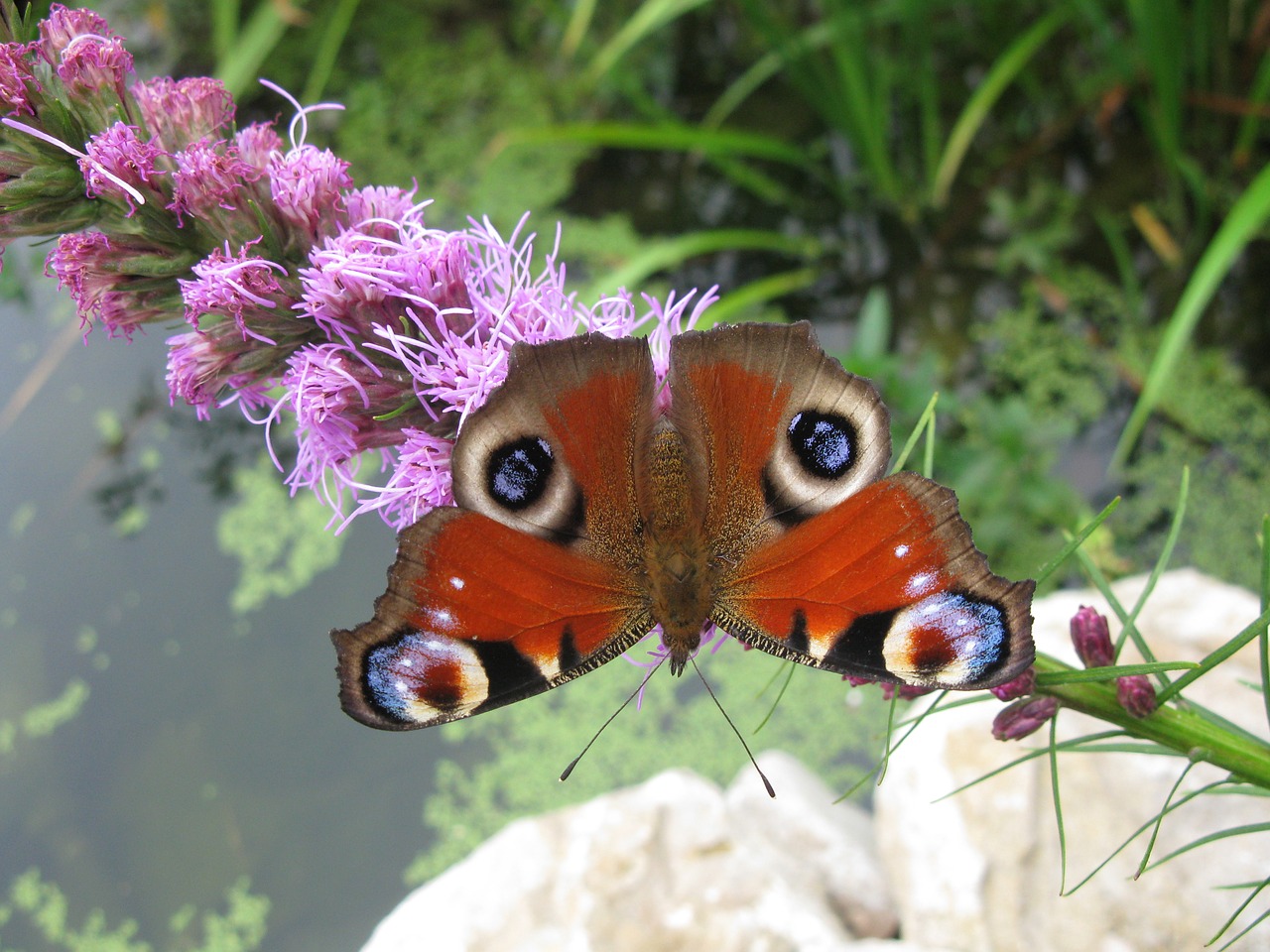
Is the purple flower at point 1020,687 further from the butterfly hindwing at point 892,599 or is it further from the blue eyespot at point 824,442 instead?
the blue eyespot at point 824,442

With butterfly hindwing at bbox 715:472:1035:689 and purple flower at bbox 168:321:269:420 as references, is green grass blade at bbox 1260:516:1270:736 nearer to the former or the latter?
butterfly hindwing at bbox 715:472:1035:689

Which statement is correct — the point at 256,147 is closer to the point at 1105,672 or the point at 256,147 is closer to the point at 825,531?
the point at 825,531

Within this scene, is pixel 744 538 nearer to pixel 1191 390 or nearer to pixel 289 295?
pixel 289 295

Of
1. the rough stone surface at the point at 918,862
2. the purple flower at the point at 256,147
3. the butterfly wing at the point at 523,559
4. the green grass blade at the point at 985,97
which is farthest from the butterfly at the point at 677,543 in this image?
the green grass blade at the point at 985,97

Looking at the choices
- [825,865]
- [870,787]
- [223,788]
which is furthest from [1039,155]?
[223,788]

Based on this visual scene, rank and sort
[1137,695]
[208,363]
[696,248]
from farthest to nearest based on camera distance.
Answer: [696,248]
[208,363]
[1137,695]

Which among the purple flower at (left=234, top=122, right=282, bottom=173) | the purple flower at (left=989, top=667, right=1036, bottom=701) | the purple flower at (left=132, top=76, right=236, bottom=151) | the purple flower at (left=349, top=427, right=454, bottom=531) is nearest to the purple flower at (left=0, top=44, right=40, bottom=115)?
the purple flower at (left=132, top=76, right=236, bottom=151)

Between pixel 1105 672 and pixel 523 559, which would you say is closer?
pixel 1105 672

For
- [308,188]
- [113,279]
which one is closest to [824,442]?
[308,188]
